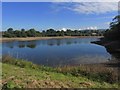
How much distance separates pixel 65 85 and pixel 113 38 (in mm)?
62639

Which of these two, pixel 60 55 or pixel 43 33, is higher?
pixel 43 33

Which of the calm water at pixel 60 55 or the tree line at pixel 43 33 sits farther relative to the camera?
the tree line at pixel 43 33

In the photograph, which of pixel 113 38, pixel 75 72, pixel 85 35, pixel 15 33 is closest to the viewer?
pixel 75 72

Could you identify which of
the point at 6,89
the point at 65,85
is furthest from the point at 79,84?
the point at 6,89

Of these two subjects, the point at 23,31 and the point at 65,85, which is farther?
the point at 23,31

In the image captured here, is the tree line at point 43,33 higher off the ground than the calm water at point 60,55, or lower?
higher

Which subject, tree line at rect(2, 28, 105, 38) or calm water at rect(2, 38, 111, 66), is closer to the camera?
calm water at rect(2, 38, 111, 66)

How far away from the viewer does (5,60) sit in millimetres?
16531

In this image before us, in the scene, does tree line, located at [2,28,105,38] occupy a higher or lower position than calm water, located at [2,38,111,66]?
higher

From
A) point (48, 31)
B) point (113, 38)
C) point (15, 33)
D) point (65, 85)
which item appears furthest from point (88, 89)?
point (48, 31)

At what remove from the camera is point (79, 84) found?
362 inches

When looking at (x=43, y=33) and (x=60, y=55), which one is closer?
(x=60, y=55)

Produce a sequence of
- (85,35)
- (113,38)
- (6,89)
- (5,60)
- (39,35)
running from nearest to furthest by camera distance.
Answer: (6,89)
(5,60)
(113,38)
(39,35)
(85,35)

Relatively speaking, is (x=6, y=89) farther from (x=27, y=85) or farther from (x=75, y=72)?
(x=75, y=72)
